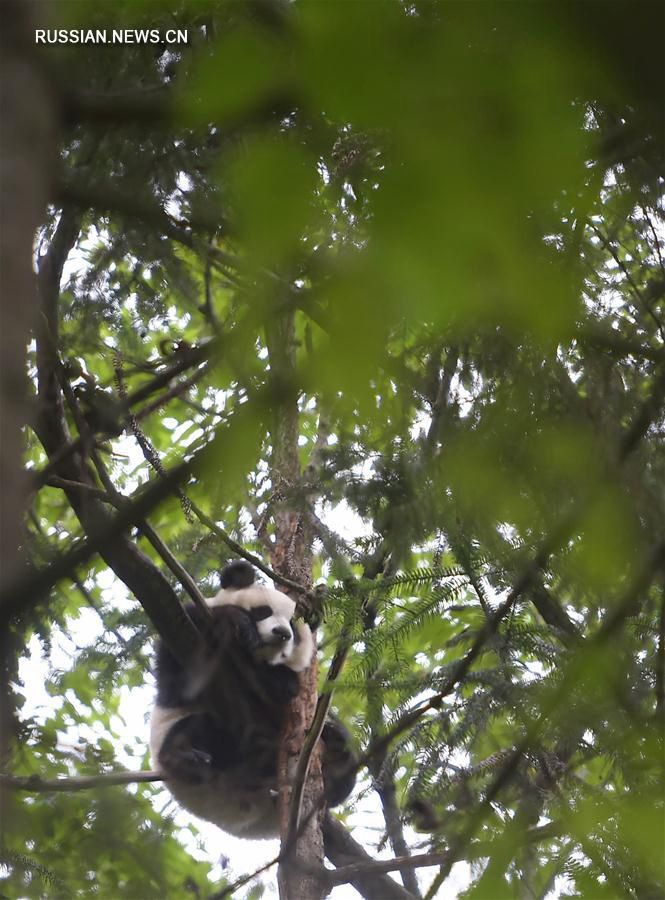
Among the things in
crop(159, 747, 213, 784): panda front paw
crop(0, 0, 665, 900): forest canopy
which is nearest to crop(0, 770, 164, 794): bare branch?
crop(0, 0, 665, 900): forest canopy

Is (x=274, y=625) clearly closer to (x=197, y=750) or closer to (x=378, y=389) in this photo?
(x=197, y=750)

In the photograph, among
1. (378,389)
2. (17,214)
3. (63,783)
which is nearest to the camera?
(17,214)

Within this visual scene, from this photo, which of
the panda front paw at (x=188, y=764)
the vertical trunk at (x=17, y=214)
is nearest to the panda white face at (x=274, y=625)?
the panda front paw at (x=188, y=764)

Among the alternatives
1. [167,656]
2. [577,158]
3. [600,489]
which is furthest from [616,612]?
[167,656]

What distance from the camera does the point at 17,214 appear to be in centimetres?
88

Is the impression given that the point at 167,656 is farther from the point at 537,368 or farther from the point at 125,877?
the point at 537,368

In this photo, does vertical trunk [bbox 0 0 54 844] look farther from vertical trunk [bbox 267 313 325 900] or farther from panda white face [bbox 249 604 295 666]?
panda white face [bbox 249 604 295 666]

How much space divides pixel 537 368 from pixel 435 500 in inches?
21.6

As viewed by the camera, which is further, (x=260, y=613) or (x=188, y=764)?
(x=260, y=613)

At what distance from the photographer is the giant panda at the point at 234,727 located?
→ 505 cm

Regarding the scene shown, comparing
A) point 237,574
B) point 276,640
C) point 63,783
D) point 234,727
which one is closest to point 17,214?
point 63,783

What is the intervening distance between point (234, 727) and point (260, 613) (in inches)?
35.3

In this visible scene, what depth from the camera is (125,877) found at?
164 inches

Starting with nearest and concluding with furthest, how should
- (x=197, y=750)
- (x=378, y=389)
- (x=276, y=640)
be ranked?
(x=378, y=389) < (x=197, y=750) < (x=276, y=640)
